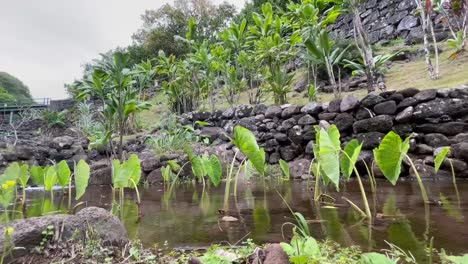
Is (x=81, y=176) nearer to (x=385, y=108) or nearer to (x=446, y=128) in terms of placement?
(x=385, y=108)

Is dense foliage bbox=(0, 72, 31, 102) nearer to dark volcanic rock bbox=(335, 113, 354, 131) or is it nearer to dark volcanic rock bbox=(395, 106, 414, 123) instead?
→ dark volcanic rock bbox=(335, 113, 354, 131)

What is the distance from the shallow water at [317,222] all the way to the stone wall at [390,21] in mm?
8331

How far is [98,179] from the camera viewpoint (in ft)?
18.1

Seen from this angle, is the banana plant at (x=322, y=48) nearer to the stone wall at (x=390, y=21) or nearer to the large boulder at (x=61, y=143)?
the stone wall at (x=390, y=21)

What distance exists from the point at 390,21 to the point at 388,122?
8.30m

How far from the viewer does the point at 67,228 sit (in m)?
1.46

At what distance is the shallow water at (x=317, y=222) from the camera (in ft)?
5.42

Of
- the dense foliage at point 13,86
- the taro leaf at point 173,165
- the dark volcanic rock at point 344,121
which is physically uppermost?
the dense foliage at point 13,86

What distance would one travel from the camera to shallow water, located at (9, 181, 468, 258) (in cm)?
165

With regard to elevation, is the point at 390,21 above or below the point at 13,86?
below

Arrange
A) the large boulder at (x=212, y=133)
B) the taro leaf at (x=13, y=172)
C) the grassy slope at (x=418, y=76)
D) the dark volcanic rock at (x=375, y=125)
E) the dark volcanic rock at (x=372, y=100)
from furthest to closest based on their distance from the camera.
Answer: the large boulder at (x=212, y=133), the grassy slope at (x=418, y=76), the dark volcanic rock at (x=372, y=100), the dark volcanic rock at (x=375, y=125), the taro leaf at (x=13, y=172)

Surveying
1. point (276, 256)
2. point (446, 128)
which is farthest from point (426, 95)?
point (276, 256)

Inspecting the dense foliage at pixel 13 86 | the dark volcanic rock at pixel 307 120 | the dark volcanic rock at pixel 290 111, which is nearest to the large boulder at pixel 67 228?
the dark volcanic rock at pixel 307 120

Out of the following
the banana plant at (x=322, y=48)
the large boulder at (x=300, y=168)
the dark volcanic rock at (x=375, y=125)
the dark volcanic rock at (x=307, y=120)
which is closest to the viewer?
the dark volcanic rock at (x=375, y=125)
